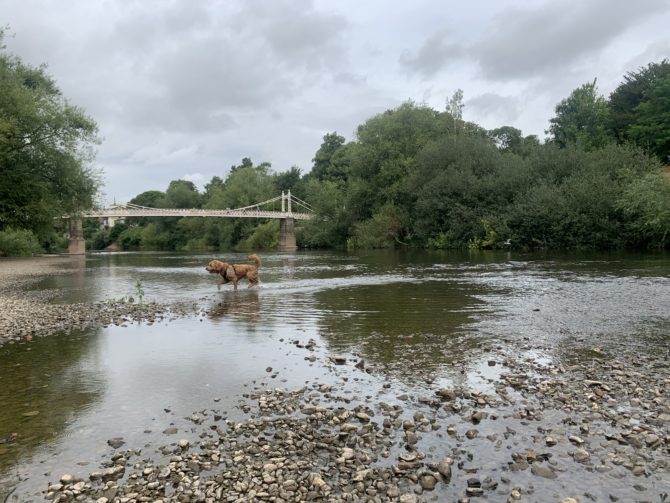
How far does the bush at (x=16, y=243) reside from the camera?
60.8 m

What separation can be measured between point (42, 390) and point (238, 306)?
890 cm

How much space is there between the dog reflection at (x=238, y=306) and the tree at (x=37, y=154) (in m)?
25.4

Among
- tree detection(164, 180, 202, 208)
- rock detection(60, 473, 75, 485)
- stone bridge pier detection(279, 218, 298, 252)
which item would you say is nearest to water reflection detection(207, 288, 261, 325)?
rock detection(60, 473, 75, 485)

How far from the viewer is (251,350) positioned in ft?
32.9

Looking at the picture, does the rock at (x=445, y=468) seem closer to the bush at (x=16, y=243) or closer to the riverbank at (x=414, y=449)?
the riverbank at (x=414, y=449)

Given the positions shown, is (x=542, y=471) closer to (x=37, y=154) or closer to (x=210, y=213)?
(x=37, y=154)

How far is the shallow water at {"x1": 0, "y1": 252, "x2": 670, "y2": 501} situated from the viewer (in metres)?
6.15

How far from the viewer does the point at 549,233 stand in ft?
174

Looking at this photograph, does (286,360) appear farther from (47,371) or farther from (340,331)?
(47,371)

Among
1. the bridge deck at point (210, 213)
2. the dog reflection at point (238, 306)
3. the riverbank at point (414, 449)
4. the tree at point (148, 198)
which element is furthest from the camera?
the tree at point (148, 198)

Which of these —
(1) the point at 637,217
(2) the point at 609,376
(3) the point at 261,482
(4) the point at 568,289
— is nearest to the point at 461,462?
(3) the point at 261,482

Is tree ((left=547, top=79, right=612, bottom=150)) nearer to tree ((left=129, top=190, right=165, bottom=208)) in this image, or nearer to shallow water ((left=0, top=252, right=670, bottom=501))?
shallow water ((left=0, top=252, right=670, bottom=501))

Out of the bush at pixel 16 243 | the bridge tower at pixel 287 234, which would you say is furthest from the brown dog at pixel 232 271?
the bridge tower at pixel 287 234

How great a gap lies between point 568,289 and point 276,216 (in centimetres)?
9366
